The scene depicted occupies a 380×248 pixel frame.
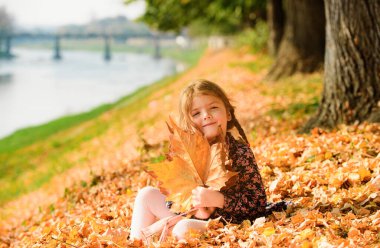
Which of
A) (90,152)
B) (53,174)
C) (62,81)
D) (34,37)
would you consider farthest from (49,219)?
(34,37)

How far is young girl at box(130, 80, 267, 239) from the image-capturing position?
11.4 feet

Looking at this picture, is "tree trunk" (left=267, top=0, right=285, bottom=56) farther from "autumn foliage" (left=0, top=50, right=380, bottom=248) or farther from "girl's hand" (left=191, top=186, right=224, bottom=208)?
"girl's hand" (left=191, top=186, right=224, bottom=208)

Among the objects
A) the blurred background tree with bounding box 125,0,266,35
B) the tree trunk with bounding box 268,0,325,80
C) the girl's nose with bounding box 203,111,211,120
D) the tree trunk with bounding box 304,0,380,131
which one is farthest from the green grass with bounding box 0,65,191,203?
the girl's nose with bounding box 203,111,211,120

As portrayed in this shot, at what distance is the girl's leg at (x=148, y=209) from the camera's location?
3.62 metres

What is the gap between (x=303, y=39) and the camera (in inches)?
508

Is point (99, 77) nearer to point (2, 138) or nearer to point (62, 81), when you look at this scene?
point (62, 81)

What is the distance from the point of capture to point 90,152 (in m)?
12.8

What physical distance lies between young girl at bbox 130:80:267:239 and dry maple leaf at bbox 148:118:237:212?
128 mm

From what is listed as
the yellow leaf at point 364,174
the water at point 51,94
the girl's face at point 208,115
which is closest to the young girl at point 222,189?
the girl's face at point 208,115

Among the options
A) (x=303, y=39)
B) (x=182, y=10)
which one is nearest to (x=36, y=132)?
(x=182, y=10)

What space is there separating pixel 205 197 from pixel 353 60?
348 centimetres

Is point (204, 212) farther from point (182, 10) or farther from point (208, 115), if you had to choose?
point (182, 10)

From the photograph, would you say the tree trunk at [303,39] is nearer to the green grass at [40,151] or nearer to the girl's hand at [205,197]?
the green grass at [40,151]

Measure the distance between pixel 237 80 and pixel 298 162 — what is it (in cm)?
1085
